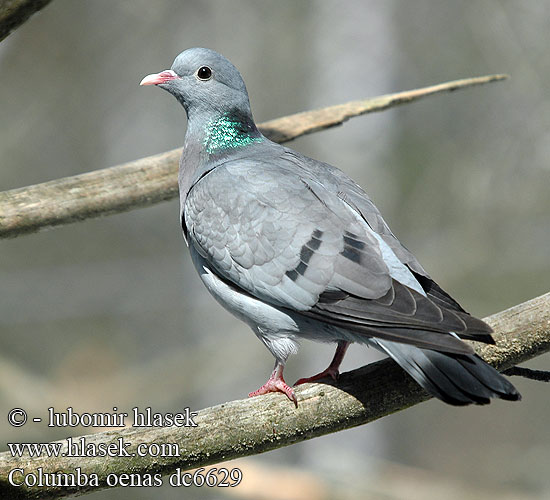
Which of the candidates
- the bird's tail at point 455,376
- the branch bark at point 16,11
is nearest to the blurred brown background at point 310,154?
the bird's tail at point 455,376

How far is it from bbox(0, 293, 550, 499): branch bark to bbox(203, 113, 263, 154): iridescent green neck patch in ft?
3.87

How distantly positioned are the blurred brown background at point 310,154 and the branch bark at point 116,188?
7.54 feet

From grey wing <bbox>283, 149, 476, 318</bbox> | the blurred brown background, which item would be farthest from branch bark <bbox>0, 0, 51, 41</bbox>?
the blurred brown background

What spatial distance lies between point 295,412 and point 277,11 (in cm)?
844

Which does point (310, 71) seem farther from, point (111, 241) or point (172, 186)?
point (172, 186)

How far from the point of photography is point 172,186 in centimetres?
350

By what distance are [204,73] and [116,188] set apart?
2.15ft

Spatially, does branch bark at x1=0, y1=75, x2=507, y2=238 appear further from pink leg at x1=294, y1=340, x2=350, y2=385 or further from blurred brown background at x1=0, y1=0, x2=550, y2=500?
blurred brown background at x1=0, y1=0, x2=550, y2=500

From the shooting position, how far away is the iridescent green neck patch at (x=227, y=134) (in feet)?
10.5

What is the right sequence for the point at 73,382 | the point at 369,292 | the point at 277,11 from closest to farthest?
the point at 369,292 < the point at 73,382 < the point at 277,11

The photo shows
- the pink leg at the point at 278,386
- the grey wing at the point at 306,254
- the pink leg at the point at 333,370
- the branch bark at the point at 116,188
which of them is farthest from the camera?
the branch bark at the point at 116,188

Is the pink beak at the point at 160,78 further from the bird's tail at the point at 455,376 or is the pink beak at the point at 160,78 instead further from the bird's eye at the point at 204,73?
the bird's tail at the point at 455,376

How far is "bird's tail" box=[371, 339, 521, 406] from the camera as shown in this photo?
207 cm

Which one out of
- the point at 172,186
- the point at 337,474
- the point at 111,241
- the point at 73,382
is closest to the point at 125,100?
the point at 111,241
